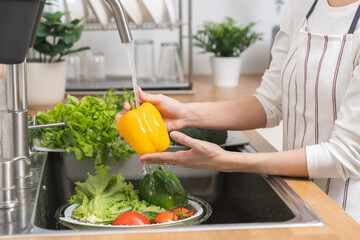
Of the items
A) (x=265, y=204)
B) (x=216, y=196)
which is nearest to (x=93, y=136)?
(x=216, y=196)

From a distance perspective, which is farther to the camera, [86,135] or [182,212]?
[86,135]

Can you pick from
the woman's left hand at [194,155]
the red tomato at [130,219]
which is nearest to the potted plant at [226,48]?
the woman's left hand at [194,155]

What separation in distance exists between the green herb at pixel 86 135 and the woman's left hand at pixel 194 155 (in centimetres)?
22

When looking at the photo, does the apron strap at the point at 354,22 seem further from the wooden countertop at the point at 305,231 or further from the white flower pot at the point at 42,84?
the white flower pot at the point at 42,84

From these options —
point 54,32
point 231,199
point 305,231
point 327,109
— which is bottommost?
point 231,199

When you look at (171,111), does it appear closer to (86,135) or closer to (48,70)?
(86,135)

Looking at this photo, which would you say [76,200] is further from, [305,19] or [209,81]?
[209,81]

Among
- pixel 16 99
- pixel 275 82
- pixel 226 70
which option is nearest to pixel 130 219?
pixel 16 99

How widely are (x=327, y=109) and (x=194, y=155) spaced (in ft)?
1.03

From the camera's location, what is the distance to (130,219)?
102 centimetres

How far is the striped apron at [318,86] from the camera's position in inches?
45.9

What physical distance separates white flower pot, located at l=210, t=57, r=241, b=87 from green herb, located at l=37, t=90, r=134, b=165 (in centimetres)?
114

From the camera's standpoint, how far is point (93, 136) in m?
1.32

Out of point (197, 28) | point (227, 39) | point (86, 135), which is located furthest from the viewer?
point (197, 28)
